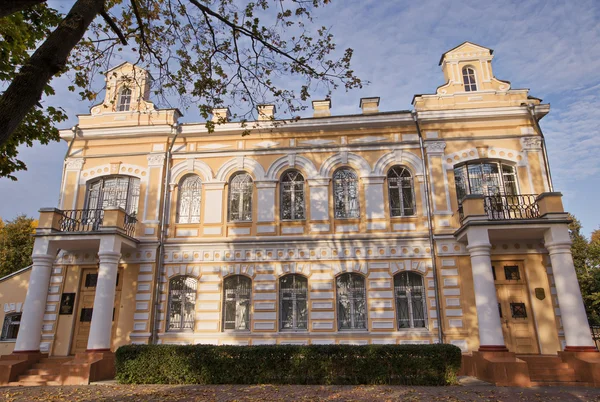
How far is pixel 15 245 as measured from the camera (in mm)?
25000

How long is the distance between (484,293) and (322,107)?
8963mm

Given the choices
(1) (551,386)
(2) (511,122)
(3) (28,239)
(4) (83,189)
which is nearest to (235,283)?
(4) (83,189)

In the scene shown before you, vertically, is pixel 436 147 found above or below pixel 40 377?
above

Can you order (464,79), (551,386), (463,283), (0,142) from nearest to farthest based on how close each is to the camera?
(0,142), (551,386), (463,283), (464,79)

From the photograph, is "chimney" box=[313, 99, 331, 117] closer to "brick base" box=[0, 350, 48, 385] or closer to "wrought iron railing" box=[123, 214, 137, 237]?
"wrought iron railing" box=[123, 214, 137, 237]

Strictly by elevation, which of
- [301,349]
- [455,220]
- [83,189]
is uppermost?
[83,189]

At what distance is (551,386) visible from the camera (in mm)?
10258

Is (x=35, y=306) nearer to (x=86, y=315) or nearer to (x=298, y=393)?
(x=86, y=315)

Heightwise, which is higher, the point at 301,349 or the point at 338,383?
the point at 301,349

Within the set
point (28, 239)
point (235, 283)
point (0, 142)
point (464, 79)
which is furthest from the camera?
point (28, 239)

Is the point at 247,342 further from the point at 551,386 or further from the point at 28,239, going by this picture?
the point at 28,239

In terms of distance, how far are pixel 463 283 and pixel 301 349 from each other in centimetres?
593

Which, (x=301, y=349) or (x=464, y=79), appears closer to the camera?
(x=301, y=349)

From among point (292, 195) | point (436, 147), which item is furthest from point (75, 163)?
point (436, 147)
